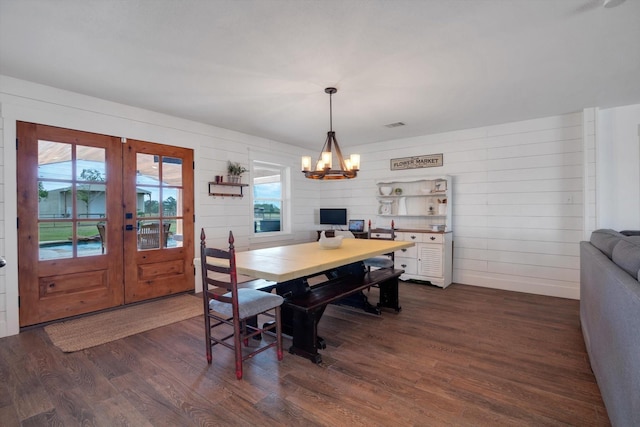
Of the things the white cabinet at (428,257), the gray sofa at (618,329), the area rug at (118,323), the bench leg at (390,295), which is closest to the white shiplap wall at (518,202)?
the white cabinet at (428,257)

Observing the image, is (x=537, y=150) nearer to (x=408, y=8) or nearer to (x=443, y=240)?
(x=443, y=240)

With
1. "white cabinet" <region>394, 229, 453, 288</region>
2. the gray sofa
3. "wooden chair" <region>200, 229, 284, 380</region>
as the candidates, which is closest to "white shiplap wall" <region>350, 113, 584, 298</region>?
"white cabinet" <region>394, 229, 453, 288</region>

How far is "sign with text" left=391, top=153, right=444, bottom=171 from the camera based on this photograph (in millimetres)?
5251

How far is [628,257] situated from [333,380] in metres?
1.86

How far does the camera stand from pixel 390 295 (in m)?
3.69

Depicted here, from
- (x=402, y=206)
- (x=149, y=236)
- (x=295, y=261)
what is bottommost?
(x=295, y=261)

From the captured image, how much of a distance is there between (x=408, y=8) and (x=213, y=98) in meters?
2.37

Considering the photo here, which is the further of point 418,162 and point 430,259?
point 418,162

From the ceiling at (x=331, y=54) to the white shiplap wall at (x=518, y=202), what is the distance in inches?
21.2

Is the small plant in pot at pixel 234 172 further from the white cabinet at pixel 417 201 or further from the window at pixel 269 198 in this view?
the white cabinet at pixel 417 201

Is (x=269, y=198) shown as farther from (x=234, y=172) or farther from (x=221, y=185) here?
(x=221, y=185)

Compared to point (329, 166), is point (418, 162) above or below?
above

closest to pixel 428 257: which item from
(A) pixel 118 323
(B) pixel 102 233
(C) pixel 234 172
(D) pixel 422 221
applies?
(D) pixel 422 221

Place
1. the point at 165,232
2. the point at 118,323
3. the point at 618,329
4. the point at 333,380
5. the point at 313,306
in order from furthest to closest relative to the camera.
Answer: the point at 165,232 < the point at 118,323 < the point at 313,306 < the point at 333,380 < the point at 618,329
